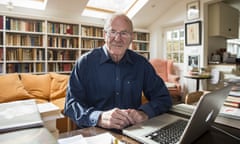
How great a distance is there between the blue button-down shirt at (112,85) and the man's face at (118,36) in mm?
58

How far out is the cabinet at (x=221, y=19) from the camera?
3.98 meters

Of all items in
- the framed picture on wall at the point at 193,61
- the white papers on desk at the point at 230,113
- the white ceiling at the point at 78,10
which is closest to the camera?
the white papers on desk at the point at 230,113

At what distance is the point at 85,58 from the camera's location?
1.18 meters

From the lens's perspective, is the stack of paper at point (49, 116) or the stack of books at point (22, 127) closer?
the stack of books at point (22, 127)

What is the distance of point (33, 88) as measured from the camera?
3.14 meters

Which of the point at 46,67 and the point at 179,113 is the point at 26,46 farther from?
the point at 179,113

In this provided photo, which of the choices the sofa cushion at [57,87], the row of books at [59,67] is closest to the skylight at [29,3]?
the row of books at [59,67]

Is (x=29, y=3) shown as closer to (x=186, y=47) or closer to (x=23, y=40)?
(x=23, y=40)

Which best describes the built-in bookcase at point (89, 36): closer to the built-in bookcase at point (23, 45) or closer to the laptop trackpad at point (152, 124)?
the built-in bookcase at point (23, 45)

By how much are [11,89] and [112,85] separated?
2.33m

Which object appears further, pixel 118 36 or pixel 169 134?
pixel 118 36

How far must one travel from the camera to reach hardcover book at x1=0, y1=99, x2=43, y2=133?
2.17ft

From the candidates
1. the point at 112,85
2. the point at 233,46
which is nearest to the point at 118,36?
the point at 112,85

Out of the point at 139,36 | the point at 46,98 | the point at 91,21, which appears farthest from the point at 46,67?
the point at 139,36
